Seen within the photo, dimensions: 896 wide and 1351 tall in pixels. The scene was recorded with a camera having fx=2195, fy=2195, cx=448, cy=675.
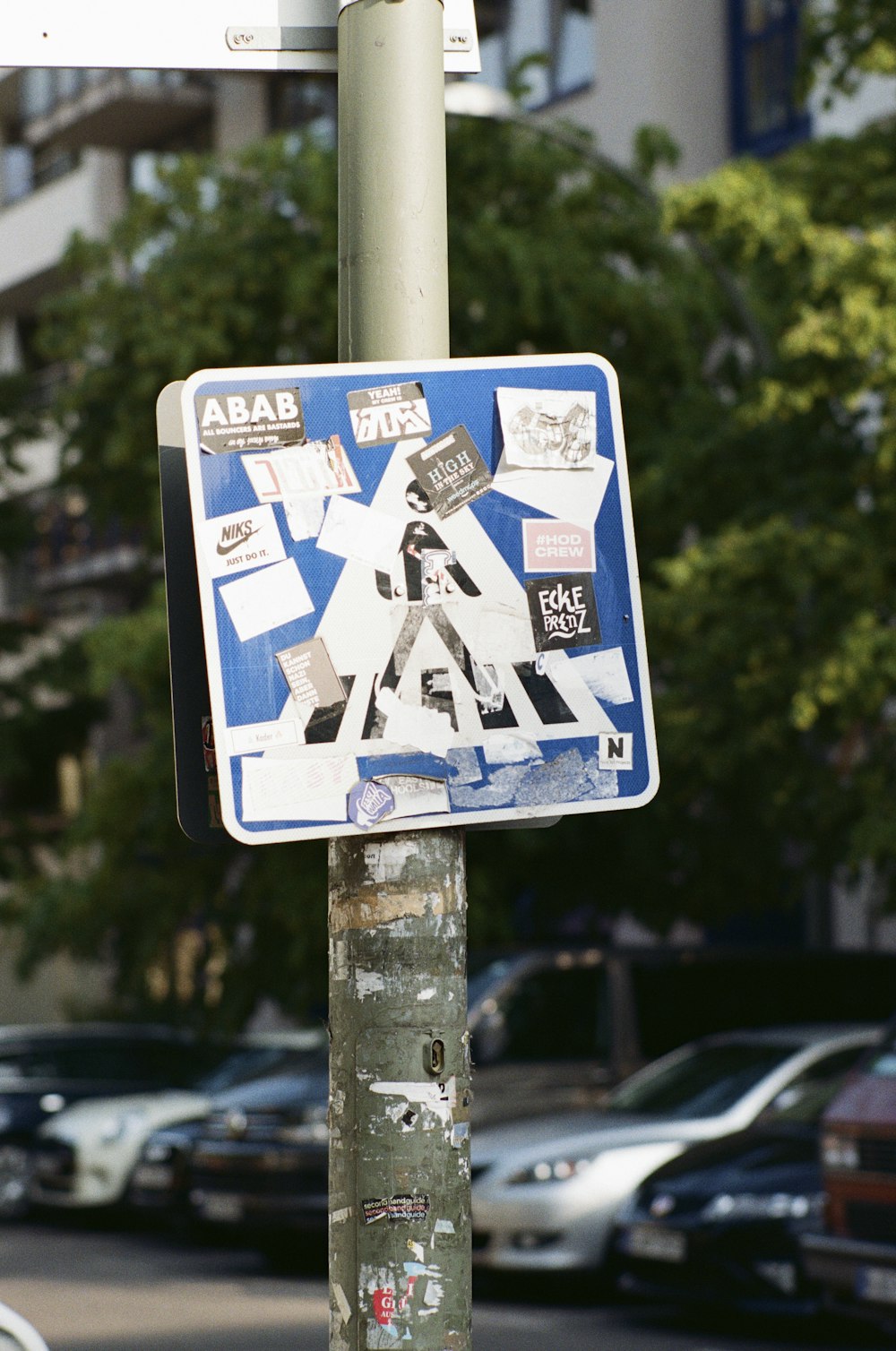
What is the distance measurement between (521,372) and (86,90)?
3516 cm

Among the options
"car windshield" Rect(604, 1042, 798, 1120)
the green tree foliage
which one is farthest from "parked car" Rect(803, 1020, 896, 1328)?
the green tree foliage

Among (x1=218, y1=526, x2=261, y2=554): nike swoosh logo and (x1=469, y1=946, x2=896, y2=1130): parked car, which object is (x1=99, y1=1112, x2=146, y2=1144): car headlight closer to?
(x1=469, y1=946, x2=896, y2=1130): parked car

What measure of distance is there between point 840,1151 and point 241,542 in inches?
322

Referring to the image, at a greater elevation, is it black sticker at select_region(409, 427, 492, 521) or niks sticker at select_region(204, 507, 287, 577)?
black sticker at select_region(409, 427, 492, 521)

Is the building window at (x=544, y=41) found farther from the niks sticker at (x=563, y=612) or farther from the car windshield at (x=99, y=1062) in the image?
the niks sticker at (x=563, y=612)

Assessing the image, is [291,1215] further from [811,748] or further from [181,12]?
[181,12]

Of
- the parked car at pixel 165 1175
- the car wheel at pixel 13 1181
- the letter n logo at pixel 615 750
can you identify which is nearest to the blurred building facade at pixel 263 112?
the parked car at pixel 165 1175

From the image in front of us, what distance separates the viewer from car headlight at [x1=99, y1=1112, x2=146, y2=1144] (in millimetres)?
18453

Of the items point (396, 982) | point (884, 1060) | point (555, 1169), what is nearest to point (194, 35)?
point (396, 982)

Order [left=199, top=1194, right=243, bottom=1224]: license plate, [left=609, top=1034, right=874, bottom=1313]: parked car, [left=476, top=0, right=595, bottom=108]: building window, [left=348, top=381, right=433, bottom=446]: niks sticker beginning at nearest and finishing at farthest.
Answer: [left=348, top=381, right=433, bottom=446]: niks sticker
[left=609, top=1034, right=874, bottom=1313]: parked car
[left=199, top=1194, right=243, bottom=1224]: license plate
[left=476, top=0, right=595, bottom=108]: building window

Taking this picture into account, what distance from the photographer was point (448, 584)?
3113 millimetres

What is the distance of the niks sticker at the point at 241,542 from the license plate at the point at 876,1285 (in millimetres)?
7830

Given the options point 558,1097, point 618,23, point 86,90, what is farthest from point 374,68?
point 86,90

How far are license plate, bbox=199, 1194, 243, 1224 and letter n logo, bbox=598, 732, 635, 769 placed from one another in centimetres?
1266
